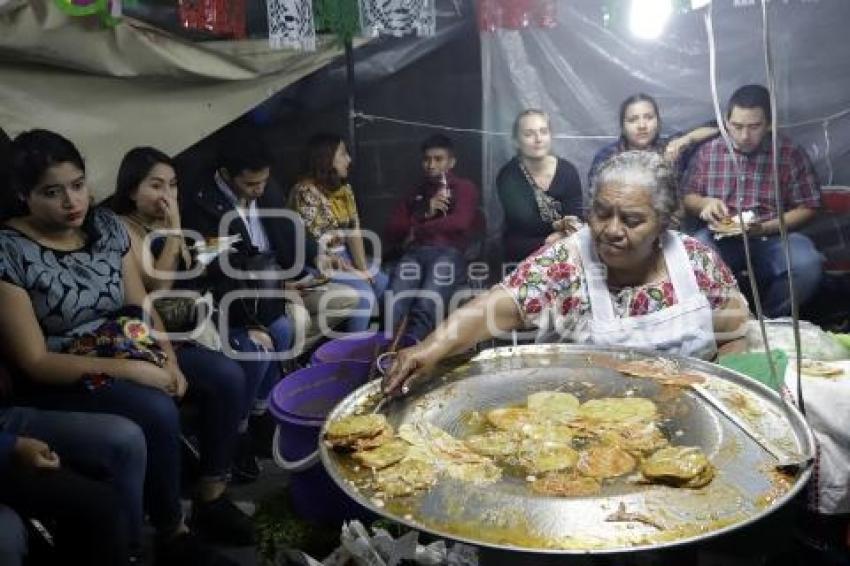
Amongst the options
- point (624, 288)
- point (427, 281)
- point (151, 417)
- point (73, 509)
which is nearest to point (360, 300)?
point (427, 281)

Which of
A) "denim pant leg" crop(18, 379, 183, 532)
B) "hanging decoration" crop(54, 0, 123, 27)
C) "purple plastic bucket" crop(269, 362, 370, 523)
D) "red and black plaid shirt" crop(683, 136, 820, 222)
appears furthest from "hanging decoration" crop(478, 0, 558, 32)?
"denim pant leg" crop(18, 379, 183, 532)

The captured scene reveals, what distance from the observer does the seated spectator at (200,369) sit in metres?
3.09

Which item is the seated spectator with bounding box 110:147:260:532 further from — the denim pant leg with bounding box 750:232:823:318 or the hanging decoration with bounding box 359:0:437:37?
the denim pant leg with bounding box 750:232:823:318

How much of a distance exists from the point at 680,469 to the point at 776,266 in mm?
3019

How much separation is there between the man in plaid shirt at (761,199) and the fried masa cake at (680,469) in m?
2.84

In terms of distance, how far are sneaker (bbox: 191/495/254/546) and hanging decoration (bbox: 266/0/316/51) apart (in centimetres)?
250

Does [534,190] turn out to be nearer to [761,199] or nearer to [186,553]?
[761,199]

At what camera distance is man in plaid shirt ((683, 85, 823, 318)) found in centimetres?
425

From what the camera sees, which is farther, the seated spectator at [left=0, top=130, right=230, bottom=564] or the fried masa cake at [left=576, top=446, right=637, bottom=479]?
the seated spectator at [left=0, top=130, right=230, bottom=564]

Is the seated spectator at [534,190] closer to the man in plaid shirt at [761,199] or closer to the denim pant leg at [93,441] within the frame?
the man in plaid shirt at [761,199]

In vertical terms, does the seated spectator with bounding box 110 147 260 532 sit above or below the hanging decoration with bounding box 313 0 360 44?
below

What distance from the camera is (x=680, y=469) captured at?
64.7 inches

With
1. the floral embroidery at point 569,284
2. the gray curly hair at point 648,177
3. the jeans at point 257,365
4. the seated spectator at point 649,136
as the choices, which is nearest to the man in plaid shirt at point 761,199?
the seated spectator at point 649,136

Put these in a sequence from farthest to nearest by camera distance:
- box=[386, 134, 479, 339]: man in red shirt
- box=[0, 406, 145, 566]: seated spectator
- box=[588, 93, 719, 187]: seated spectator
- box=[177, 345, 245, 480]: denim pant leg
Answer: box=[386, 134, 479, 339]: man in red shirt < box=[588, 93, 719, 187]: seated spectator < box=[177, 345, 245, 480]: denim pant leg < box=[0, 406, 145, 566]: seated spectator
